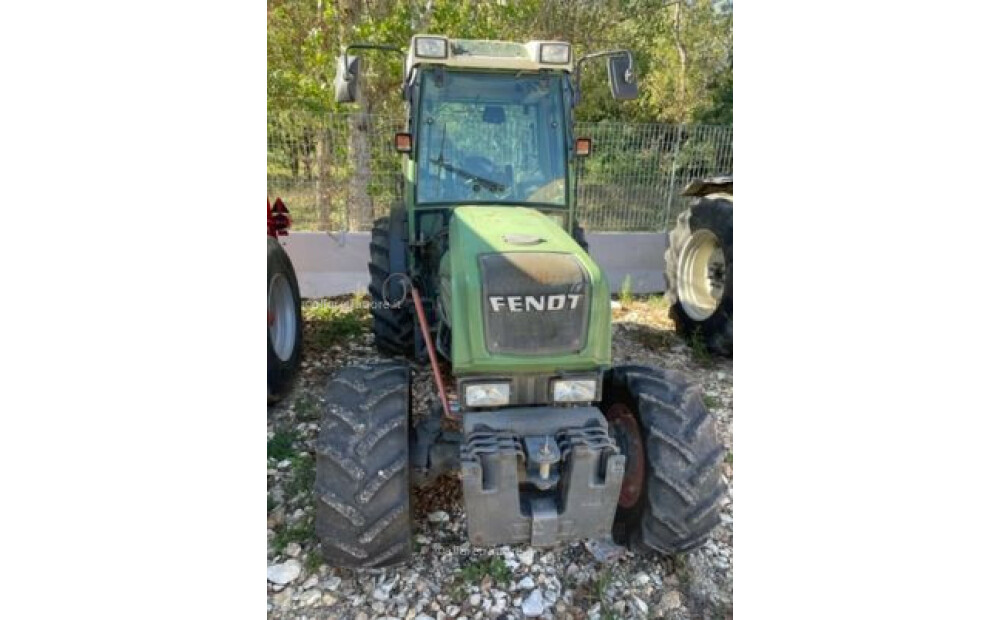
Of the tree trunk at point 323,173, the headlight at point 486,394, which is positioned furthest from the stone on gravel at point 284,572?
the tree trunk at point 323,173

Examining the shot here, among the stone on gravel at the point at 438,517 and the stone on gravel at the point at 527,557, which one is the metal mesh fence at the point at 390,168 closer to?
the stone on gravel at the point at 438,517

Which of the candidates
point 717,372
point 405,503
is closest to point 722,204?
point 717,372

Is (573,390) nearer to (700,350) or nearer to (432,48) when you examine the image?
(432,48)

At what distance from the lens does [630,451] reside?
9.42ft

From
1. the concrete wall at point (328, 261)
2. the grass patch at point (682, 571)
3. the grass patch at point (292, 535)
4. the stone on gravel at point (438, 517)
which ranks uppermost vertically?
the concrete wall at point (328, 261)

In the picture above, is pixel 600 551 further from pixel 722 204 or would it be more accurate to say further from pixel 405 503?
pixel 722 204

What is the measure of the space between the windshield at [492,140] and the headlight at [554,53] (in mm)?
131

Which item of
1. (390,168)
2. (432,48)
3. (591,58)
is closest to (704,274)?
(591,58)

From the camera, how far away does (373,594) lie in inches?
107

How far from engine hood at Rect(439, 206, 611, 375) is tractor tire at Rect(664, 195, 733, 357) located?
303 centimetres

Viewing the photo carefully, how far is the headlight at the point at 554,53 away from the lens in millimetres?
3590

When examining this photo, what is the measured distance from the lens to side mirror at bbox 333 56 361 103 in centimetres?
355

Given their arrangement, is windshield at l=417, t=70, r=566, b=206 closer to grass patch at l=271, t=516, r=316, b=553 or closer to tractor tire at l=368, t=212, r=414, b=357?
tractor tire at l=368, t=212, r=414, b=357

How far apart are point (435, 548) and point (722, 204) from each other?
3.97 meters
